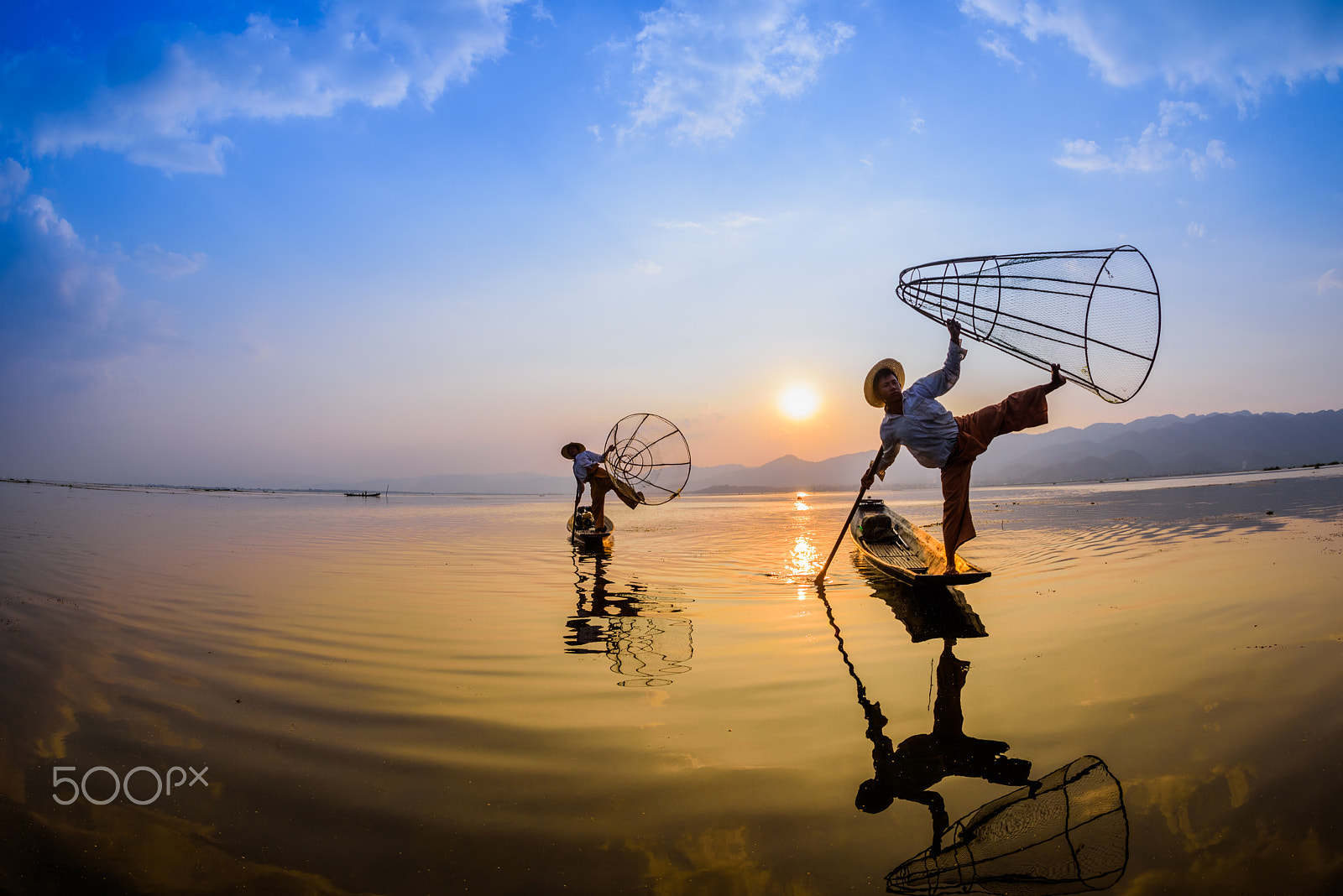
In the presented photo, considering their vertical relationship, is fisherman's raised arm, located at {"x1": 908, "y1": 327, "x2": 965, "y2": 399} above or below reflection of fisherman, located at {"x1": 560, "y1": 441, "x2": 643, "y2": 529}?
above

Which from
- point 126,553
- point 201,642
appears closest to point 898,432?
point 201,642

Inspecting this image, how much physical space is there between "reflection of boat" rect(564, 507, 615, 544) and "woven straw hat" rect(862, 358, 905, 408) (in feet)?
25.2

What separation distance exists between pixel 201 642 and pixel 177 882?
165 inches

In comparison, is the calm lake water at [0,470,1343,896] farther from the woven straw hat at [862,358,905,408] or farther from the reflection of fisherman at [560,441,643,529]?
the reflection of fisherman at [560,441,643,529]

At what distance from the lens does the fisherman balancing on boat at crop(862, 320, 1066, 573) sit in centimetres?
689

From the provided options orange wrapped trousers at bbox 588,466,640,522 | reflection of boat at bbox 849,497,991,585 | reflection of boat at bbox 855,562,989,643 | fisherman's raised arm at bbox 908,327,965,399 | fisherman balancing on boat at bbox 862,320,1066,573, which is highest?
fisherman's raised arm at bbox 908,327,965,399

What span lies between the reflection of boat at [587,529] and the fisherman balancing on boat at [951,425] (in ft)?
25.5

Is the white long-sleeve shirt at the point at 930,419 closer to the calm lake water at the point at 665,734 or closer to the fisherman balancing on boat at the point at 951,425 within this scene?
the fisherman balancing on boat at the point at 951,425

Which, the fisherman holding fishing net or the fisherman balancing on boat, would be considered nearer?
the fisherman balancing on boat

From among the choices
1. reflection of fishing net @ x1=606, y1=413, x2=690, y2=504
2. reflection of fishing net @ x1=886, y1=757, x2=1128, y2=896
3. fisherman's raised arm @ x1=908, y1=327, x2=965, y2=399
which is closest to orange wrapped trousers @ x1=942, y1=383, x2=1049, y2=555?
fisherman's raised arm @ x1=908, y1=327, x2=965, y2=399

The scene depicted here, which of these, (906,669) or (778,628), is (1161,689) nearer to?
(906,669)

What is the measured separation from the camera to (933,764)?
10.4 feet

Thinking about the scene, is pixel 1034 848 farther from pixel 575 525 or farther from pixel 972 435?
pixel 575 525

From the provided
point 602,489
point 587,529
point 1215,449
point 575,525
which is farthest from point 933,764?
point 1215,449
